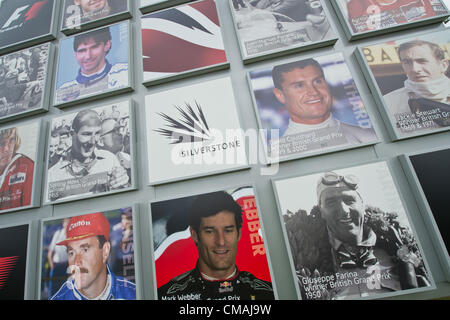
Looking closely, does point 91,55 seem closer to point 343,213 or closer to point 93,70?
point 93,70

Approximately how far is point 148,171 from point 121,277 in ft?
1.62

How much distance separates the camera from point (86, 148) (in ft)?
4.13

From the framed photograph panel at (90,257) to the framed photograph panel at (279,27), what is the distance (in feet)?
3.60

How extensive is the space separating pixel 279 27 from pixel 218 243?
121 cm

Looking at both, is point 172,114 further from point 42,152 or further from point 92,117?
point 42,152

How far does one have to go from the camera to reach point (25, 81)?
4.88ft

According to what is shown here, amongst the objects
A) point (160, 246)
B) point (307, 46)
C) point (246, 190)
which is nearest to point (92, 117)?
point (160, 246)

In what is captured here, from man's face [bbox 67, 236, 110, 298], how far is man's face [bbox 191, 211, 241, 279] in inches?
17.7

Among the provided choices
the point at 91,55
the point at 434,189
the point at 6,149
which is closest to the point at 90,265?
the point at 6,149

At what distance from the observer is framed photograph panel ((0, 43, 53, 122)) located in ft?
4.65

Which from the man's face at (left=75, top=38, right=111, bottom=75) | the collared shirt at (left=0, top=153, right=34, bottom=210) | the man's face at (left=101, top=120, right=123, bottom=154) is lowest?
the collared shirt at (left=0, top=153, right=34, bottom=210)

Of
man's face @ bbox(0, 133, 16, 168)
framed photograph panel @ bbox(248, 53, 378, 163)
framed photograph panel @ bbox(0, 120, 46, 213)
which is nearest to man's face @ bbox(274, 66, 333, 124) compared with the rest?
framed photograph panel @ bbox(248, 53, 378, 163)

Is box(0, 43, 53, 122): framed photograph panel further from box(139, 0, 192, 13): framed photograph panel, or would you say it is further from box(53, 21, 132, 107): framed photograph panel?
box(139, 0, 192, 13): framed photograph panel

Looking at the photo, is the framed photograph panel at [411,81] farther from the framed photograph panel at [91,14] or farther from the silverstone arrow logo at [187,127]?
the framed photograph panel at [91,14]
